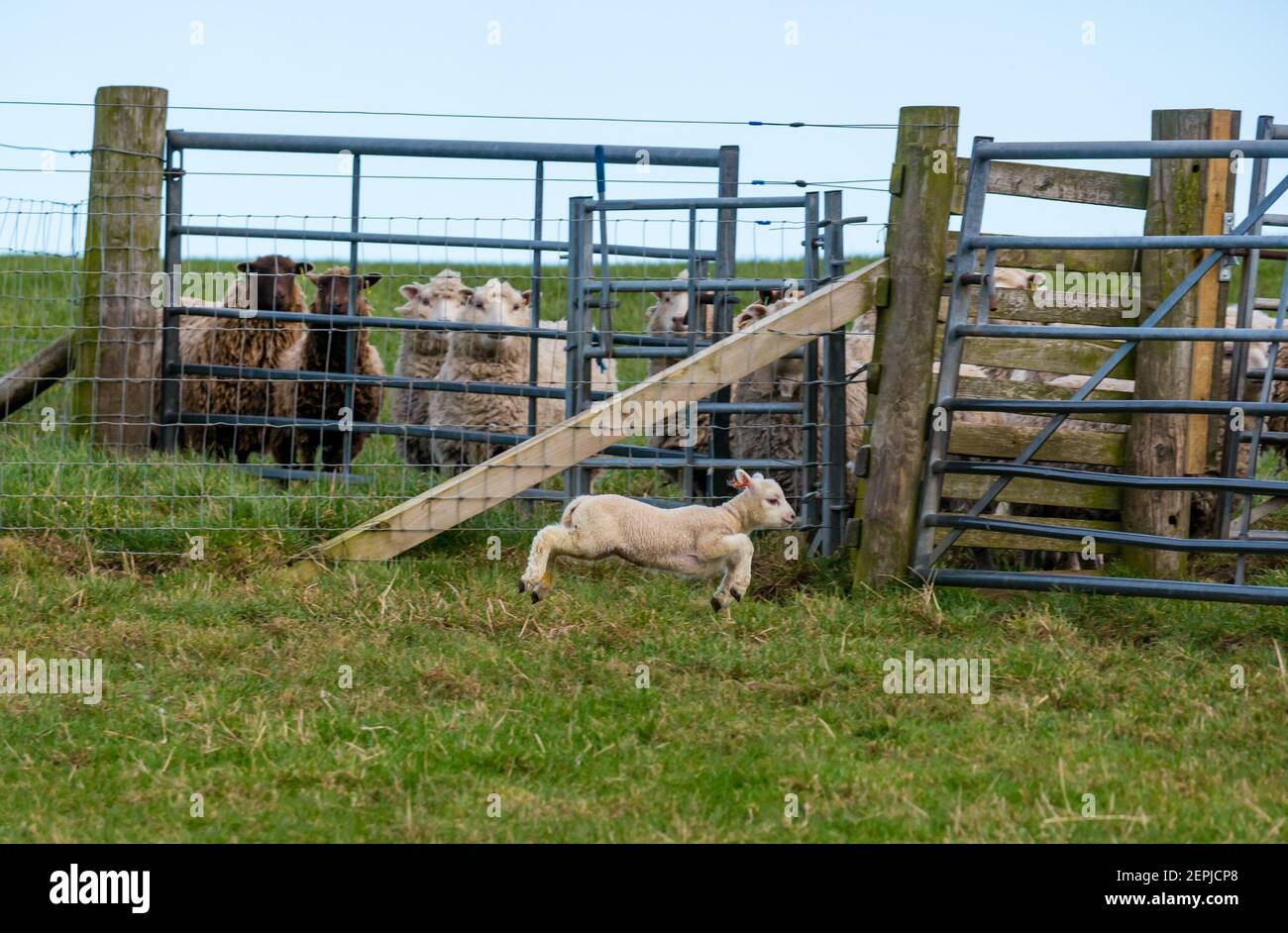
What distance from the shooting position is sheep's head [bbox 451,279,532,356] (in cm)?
1034

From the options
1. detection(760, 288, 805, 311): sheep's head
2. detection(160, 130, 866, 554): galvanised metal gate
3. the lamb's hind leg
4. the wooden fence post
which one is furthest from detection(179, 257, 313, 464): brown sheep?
the wooden fence post

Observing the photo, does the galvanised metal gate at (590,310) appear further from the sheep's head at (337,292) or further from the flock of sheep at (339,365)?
the sheep's head at (337,292)

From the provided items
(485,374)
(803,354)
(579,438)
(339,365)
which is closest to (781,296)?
(803,354)

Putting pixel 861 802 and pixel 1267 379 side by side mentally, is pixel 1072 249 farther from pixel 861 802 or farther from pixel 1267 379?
pixel 861 802

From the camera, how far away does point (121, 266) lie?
9.36 m

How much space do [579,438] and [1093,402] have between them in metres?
2.44

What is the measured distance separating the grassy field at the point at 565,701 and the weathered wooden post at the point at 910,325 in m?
0.32

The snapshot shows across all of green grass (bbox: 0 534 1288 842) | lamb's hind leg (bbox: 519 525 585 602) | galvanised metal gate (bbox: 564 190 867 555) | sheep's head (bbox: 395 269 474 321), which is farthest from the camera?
sheep's head (bbox: 395 269 474 321)


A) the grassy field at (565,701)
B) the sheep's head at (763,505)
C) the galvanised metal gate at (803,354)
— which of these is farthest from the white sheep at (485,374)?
the sheep's head at (763,505)

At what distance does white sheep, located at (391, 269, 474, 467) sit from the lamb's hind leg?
3864 mm

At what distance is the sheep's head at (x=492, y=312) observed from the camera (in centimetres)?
1034

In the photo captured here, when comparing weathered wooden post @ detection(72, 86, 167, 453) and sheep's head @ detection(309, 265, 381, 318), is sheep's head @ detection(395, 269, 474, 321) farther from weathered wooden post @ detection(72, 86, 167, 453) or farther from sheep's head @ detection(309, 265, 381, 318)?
weathered wooden post @ detection(72, 86, 167, 453)

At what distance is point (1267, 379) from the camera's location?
7.92 m

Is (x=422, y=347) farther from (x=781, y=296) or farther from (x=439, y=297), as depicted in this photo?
(x=781, y=296)
